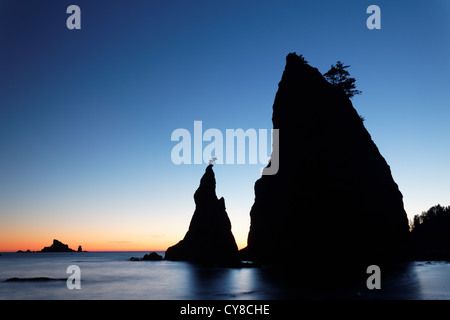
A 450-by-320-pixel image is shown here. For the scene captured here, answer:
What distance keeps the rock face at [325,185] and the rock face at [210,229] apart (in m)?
22.6

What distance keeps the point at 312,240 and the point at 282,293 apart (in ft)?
79.2

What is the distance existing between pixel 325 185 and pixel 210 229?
45999mm

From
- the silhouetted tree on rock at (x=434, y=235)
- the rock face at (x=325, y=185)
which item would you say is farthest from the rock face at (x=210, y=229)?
the silhouetted tree on rock at (x=434, y=235)

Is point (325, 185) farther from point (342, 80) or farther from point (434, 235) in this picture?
point (434, 235)

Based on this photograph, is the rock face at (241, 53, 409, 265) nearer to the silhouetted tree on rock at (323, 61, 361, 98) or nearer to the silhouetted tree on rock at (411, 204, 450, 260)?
the silhouetted tree on rock at (323, 61, 361, 98)

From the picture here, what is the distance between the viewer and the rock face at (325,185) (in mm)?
52500

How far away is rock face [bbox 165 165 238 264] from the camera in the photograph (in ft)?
292

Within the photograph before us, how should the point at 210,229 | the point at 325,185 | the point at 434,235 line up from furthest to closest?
the point at 434,235 < the point at 210,229 < the point at 325,185

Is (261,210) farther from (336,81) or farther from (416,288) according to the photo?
(416,288)

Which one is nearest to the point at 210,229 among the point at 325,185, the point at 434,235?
the point at 325,185

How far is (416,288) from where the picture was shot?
3272 centimetres

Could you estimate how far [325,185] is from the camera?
53188 mm

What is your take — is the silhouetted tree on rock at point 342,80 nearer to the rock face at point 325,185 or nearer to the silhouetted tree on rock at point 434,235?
the rock face at point 325,185
